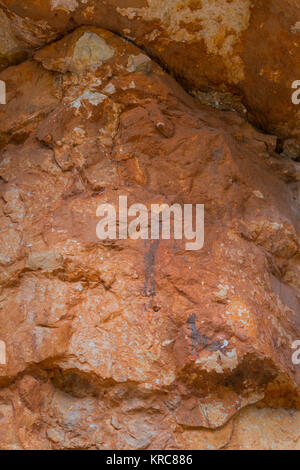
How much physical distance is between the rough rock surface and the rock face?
0.04m

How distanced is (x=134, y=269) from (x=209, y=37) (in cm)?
140

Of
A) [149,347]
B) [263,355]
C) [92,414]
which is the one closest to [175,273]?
[149,347]

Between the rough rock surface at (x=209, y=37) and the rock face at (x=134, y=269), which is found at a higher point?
the rough rock surface at (x=209, y=37)

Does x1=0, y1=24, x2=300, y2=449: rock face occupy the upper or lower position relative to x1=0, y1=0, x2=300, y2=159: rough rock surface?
lower

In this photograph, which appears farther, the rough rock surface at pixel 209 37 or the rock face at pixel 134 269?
the rough rock surface at pixel 209 37

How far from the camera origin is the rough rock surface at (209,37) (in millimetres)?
2506

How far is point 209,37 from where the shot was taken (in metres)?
2.62

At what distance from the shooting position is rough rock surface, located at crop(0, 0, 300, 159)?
251 cm

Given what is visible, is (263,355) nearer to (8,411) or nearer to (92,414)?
(92,414)

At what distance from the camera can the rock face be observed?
199 cm

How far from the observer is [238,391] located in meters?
2.03

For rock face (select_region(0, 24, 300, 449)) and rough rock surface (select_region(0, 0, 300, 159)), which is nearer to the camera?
rock face (select_region(0, 24, 300, 449))

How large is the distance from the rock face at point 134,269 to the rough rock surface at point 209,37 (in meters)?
0.04

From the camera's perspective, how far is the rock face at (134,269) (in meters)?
1.99
